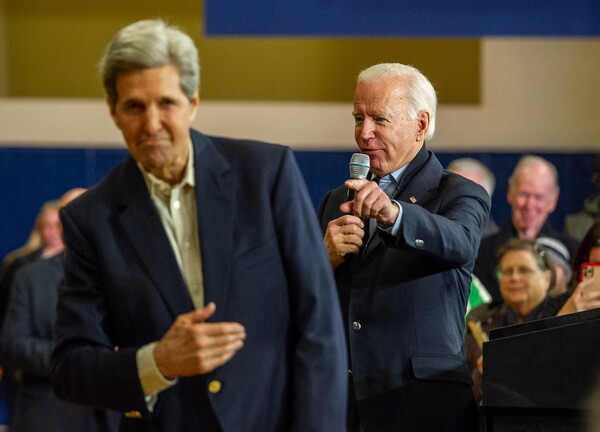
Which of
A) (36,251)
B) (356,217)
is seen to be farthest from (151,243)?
(36,251)

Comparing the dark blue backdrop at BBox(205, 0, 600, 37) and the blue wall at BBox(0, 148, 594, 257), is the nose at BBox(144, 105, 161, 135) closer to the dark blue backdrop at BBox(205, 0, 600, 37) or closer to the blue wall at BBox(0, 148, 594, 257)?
the dark blue backdrop at BBox(205, 0, 600, 37)

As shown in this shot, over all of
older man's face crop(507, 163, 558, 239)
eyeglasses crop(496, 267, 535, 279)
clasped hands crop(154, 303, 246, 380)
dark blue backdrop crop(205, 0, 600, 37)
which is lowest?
eyeglasses crop(496, 267, 535, 279)

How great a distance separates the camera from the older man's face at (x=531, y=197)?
6043mm

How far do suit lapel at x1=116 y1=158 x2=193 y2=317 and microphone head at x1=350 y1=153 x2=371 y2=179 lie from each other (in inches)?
35.5

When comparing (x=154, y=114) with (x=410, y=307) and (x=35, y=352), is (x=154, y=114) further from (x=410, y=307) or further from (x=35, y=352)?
(x=35, y=352)

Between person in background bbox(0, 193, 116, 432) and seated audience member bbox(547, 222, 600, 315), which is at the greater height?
seated audience member bbox(547, 222, 600, 315)

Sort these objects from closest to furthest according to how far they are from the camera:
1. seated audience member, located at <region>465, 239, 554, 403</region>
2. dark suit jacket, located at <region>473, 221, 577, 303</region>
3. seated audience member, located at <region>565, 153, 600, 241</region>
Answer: seated audience member, located at <region>465, 239, 554, 403</region> < dark suit jacket, located at <region>473, 221, 577, 303</region> < seated audience member, located at <region>565, 153, 600, 241</region>

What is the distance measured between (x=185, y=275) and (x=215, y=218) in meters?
→ 0.14

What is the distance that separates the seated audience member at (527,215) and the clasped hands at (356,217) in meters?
2.68

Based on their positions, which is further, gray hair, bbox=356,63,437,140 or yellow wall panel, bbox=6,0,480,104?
yellow wall panel, bbox=6,0,480,104

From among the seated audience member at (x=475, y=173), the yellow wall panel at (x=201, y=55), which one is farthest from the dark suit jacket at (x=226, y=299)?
the yellow wall panel at (x=201, y=55)

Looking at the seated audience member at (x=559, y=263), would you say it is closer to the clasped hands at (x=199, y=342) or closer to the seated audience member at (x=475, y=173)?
the seated audience member at (x=475, y=173)

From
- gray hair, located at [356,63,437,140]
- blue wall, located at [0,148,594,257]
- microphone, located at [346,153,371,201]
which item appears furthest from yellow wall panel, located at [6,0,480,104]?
microphone, located at [346,153,371,201]

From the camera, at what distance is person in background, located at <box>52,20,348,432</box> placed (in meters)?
2.19
